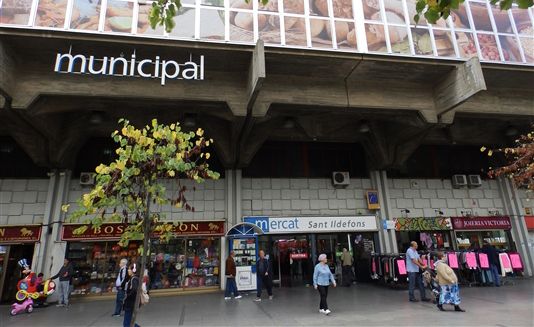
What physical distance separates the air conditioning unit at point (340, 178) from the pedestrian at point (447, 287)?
7676 millimetres

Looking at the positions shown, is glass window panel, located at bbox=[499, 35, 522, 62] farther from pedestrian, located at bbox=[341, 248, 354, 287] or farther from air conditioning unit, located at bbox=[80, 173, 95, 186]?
air conditioning unit, located at bbox=[80, 173, 95, 186]

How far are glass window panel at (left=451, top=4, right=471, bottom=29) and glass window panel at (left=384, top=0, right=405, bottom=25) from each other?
2.15m

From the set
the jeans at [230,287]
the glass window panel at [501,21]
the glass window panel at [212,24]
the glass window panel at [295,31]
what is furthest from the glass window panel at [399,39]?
the jeans at [230,287]

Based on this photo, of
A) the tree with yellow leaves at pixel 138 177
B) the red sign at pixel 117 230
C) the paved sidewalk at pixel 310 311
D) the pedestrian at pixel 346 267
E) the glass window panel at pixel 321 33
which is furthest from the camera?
the pedestrian at pixel 346 267

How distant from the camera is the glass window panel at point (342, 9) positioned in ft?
39.6

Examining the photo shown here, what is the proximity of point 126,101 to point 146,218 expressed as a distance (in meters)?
6.80

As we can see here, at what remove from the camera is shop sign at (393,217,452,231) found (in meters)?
16.3

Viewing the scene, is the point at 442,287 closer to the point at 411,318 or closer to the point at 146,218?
the point at 411,318

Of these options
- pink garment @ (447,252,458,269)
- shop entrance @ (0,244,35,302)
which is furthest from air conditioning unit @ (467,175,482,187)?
shop entrance @ (0,244,35,302)

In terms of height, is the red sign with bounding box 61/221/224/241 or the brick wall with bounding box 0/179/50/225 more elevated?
the brick wall with bounding box 0/179/50/225

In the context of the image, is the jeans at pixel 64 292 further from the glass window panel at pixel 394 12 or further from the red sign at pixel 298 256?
the glass window panel at pixel 394 12

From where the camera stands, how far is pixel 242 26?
444 inches

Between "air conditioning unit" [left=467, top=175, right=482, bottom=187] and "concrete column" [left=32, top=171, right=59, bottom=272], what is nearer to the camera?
"concrete column" [left=32, top=171, right=59, bottom=272]

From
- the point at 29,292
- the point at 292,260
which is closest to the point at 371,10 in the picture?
the point at 292,260
